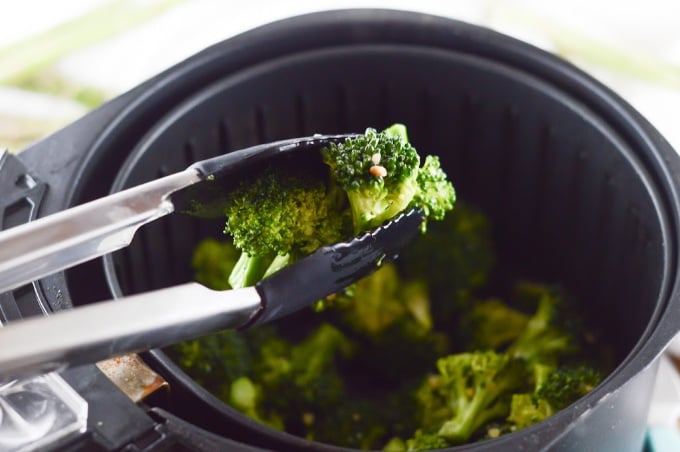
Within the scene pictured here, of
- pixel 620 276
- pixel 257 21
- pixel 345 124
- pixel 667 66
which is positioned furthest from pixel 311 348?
pixel 667 66

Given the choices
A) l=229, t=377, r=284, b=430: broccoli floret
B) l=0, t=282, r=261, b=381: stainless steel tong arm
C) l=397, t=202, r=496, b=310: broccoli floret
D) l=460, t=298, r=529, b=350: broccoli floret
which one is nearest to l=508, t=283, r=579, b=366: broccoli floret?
l=460, t=298, r=529, b=350: broccoli floret

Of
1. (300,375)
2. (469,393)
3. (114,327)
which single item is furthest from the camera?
(300,375)

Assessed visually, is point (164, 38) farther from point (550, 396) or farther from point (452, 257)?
point (550, 396)

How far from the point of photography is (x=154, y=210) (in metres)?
0.91

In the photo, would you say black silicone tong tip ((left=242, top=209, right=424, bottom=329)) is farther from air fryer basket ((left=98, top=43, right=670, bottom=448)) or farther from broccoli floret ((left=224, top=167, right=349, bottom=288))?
air fryer basket ((left=98, top=43, right=670, bottom=448))

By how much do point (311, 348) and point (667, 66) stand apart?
94 cm

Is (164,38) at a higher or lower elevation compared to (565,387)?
higher

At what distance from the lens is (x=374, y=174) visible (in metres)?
0.98

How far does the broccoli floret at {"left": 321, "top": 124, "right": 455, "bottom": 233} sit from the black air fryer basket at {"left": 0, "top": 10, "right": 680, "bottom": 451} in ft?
1.00

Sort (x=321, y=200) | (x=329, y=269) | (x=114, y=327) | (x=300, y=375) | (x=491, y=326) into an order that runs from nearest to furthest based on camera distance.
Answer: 1. (x=114, y=327)
2. (x=329, y=269)
3. (x=321, y=200)
4. (x=300, y=375)
5. (x=491, y=326)

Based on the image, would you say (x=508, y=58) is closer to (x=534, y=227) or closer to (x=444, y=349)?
(x=534, y=227)

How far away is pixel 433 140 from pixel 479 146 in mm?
77

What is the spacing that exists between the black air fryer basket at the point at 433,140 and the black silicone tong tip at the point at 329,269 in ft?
0.86

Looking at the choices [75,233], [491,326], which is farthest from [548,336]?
[75,233]
